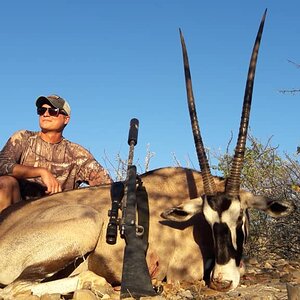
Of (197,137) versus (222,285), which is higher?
(197,137)

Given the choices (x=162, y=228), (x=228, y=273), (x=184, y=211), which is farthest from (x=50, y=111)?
(x=228, y=273)

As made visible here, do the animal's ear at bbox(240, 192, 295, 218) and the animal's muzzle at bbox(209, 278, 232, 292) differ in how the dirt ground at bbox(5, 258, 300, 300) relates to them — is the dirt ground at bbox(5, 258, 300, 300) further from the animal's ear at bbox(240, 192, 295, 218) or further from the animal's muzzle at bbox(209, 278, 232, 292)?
the animal's ear at bbox(240, 192, 295, 218)

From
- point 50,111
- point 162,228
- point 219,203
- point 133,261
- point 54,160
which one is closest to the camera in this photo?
point 133,261

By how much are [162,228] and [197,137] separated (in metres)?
0.88

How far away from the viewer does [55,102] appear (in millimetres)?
6379

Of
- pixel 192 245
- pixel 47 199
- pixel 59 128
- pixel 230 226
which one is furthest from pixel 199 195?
pixel 59 128

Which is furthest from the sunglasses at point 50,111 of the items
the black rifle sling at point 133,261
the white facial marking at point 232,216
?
the white facial marking at point 232,216

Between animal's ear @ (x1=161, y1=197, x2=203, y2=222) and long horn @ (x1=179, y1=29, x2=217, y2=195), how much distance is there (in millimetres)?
171

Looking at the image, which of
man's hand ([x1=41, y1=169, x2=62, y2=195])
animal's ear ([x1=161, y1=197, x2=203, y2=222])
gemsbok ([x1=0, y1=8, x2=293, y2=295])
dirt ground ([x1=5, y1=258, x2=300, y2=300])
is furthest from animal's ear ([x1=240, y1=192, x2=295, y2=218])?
man's hand ([x1=41, y1=169, x2=62, y2=195])

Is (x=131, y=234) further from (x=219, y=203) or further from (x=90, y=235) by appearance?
(x=219, y=203)

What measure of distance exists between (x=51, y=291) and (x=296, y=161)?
167 inches

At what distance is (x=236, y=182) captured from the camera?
4.44 metres

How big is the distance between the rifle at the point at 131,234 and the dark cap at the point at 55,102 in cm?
173

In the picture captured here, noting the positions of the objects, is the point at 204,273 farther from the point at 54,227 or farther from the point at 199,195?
the point at 54,227
